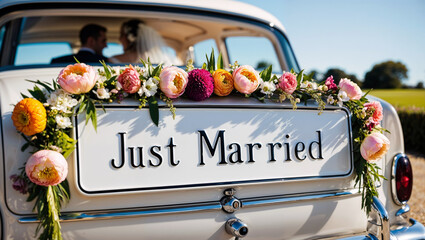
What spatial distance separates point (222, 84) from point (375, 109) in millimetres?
859

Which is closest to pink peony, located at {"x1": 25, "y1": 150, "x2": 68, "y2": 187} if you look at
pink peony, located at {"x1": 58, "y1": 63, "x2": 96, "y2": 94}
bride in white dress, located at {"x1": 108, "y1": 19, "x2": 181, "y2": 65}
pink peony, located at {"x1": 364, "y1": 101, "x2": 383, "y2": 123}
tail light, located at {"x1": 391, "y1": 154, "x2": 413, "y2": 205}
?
pink peony, located at {"x1": 58, "y1": 63, "x2": 96, "y2": 94}

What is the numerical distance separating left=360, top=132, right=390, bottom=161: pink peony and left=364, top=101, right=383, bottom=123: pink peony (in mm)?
93

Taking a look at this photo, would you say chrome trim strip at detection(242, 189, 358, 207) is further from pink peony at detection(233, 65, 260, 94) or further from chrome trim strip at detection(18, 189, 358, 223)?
pink peony at detection(233, 65, 260, 94)

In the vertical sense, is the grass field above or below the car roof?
below

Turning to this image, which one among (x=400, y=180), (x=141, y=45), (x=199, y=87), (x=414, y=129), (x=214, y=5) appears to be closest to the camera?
(x=199, y=87)

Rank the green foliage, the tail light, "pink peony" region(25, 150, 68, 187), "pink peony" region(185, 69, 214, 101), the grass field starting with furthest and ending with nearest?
the green foliage < the grass field < the tail light < "pink peony" region(185, 69, 214, 101) < "pink peony" region(25, 150, 68, 187)

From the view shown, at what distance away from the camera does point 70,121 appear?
1.37 meters

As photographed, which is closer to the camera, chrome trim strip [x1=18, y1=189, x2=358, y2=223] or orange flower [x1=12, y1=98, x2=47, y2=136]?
orange flower [x1=12, y1=98, x2=47, y2=136]

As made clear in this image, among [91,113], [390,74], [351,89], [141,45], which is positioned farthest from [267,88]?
[390,74]

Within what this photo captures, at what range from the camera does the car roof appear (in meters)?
2.17

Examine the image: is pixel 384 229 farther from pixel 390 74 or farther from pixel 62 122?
pixel 390 74

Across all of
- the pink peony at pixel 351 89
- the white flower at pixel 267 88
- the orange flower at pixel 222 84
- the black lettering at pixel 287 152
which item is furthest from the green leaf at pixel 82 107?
the pink peony at pixel 351 89

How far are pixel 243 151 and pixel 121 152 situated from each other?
1.80ft

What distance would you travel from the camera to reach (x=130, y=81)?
1.43 m
